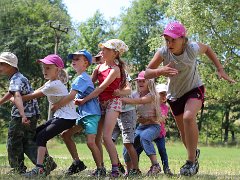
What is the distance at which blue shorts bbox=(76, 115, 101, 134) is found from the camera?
6531 mm

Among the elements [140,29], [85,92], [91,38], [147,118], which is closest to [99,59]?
[85,92]

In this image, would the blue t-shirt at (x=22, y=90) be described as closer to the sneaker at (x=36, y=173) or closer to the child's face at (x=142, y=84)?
the sneaker at (x=36, y=173)

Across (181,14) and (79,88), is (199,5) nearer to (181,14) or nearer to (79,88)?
(181,14)

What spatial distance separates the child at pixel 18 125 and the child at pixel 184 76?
1.75 metres

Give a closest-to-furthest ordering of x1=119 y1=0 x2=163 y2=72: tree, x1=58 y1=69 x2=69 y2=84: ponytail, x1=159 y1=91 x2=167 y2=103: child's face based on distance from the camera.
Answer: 1. x1=58 y1=69 x2=69 y2=84: ponytail
2. x1=159 y1=91 x2=167 y2=103: child's face
3. x1=119 y1=0 x2=163 y2=72: tree

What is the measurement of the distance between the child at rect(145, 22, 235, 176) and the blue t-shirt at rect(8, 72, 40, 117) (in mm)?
1712

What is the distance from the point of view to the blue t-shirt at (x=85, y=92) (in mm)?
6598

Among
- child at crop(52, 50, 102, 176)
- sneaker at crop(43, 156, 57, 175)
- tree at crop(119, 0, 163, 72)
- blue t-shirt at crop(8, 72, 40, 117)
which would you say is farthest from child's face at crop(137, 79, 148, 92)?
tree at crop(119, 0, 163, 72)

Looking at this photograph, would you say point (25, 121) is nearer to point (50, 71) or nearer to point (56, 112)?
point (56, 112)

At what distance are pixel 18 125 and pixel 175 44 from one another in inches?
95.2

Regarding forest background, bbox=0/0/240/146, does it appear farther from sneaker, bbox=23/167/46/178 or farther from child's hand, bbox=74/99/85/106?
Result: sneaker, bbox=23/167/46/178

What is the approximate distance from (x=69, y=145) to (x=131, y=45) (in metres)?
50.2

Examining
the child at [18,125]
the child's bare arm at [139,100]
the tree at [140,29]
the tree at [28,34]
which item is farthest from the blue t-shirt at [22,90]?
the tree at [140,29]

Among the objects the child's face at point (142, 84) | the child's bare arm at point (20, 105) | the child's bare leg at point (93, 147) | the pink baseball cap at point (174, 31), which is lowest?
the child's bare leg at point (93, 147)
